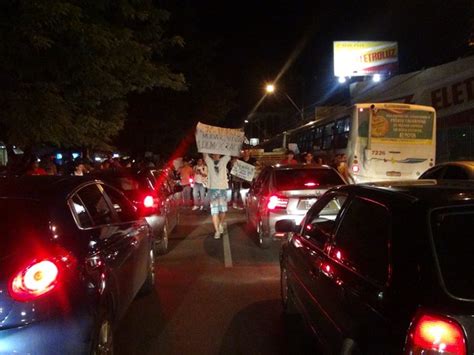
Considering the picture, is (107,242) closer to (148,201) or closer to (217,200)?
(148,201)

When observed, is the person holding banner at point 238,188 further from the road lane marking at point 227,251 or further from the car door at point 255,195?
the car door at point 255,195

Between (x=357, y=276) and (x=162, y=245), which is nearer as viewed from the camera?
(x=357, y=276)

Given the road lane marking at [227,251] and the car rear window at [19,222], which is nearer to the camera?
the car rear window at [19,222]

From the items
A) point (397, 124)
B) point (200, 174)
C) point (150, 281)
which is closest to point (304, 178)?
point (150, 281)

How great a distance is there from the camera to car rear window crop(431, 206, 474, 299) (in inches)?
105

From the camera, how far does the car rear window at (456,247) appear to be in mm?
2662

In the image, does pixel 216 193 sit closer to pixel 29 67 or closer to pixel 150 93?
pixel 29 67

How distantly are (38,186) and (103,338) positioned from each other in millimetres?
1333

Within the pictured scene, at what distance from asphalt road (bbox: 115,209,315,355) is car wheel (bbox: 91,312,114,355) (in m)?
0.77

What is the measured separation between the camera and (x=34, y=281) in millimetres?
3332

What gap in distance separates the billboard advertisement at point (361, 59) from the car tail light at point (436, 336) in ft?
115

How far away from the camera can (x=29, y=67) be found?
331 inches

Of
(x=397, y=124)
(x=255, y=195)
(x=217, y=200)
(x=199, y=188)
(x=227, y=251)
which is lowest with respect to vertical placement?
(x=227, y=251)

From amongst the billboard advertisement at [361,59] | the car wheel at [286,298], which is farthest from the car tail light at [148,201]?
the billboard advertisement at [361,59]
